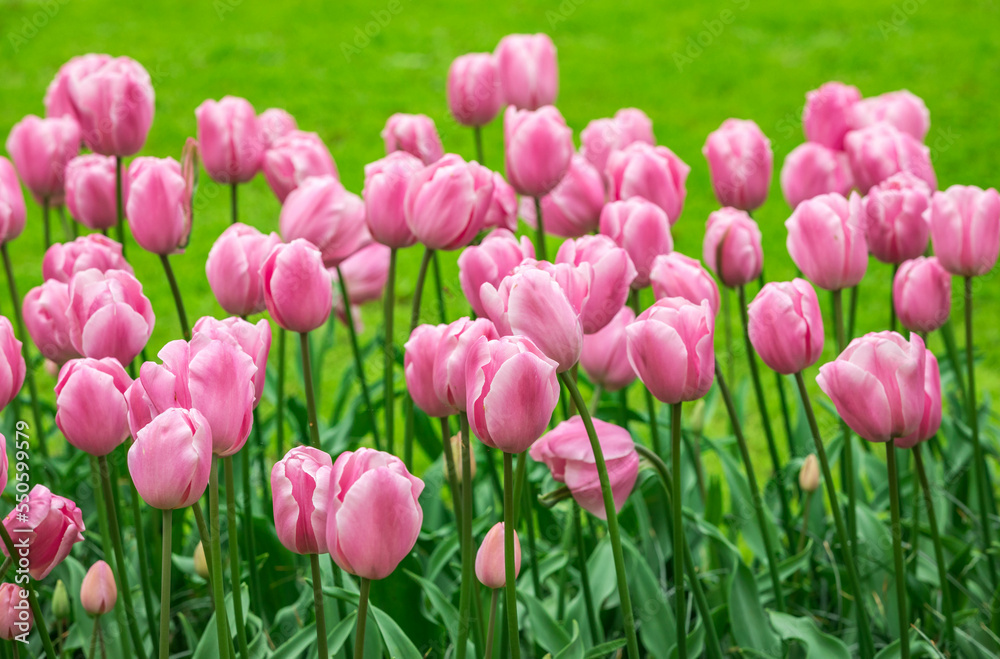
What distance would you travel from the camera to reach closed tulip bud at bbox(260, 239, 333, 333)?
116 cm

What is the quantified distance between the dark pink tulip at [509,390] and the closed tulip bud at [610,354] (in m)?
0.56

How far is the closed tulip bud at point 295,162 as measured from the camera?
1.67 meters

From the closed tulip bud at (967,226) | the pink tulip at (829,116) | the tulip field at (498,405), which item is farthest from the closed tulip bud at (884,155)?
the closed tulip bud at (967,226)

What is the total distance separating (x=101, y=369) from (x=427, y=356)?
0.34 metres

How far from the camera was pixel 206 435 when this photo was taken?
0.89 metres

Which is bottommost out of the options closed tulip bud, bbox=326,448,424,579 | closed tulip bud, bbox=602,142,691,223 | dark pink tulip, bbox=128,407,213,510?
closed tulip bud, bbox=326,448,424,579

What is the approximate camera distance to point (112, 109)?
1650mm

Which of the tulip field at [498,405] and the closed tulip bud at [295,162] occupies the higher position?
the closed tulip bud at [295,162]

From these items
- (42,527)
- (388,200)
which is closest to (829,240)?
(388,200)

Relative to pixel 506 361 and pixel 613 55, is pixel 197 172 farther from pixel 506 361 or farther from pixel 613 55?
pixel 613 55

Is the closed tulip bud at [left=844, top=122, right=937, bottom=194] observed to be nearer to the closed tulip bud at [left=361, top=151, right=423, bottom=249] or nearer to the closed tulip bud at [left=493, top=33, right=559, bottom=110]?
the closed tulip bud at [left=493, top=33, right=559, bottom=110]

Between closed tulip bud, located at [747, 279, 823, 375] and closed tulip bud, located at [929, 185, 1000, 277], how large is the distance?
0.35 meters

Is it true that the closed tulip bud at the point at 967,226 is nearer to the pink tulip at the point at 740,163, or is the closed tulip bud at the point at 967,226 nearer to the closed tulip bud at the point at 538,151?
the pink tulip at the point at 740,163

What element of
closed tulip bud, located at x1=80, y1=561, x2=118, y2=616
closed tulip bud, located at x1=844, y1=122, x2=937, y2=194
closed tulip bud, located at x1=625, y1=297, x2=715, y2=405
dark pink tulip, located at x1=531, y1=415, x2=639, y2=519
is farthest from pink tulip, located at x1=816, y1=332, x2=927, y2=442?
closed tulip bud, located at x1=80, y1=561, x2=118, y2=616
